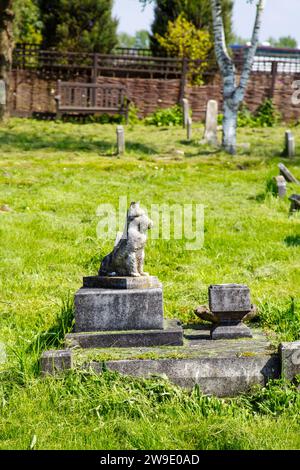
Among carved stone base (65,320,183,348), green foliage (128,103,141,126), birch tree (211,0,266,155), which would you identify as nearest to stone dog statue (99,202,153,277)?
carved stone base (65,320,183,348)

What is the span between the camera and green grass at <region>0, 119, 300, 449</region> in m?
5.12

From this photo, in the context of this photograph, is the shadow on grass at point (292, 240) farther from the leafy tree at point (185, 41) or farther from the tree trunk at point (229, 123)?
the leafy tree at point (185, 41)

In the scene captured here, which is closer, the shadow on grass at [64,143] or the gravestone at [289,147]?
the gravestone at [289,147]

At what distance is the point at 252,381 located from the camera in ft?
19.1

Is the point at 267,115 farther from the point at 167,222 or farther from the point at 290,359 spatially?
the point at 290,359

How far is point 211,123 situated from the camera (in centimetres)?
2111

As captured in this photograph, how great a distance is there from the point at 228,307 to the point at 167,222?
17.1ft

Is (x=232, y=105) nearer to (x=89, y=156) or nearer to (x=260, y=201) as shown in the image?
(x=89, y=156)

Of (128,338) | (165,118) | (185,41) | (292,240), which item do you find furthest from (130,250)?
(185,41)

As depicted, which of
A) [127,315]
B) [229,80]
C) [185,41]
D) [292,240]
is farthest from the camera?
[185,41]

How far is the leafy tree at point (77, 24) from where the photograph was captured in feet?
103

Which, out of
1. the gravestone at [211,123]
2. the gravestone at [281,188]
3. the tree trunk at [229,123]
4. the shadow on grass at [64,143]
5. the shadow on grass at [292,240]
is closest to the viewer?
the shadow on grass at [292,240]

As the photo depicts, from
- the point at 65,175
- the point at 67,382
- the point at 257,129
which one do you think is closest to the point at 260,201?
the point at 65,175

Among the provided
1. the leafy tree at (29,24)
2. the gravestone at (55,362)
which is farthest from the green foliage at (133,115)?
the gravestone at (55,362)
